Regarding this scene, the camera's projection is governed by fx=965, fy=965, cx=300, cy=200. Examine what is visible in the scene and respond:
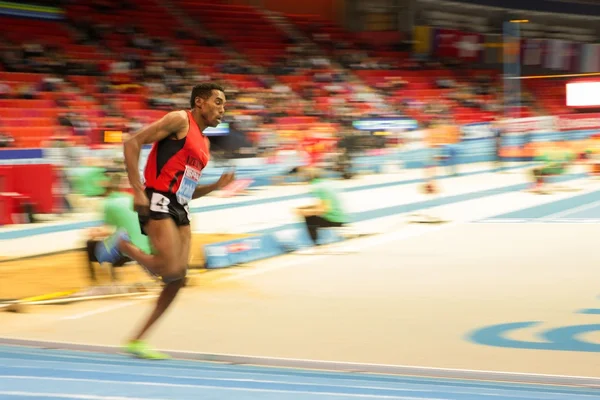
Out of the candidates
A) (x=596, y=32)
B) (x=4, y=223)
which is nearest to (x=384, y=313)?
(x=4, y=223)

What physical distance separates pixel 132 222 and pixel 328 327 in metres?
2.46

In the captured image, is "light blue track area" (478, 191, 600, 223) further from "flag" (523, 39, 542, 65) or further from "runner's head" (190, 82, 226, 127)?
"flag" (523, 39, 542, 65)

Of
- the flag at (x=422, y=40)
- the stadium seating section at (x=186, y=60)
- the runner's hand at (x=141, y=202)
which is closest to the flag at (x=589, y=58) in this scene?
the stadium seating section at (x=186, y=60)

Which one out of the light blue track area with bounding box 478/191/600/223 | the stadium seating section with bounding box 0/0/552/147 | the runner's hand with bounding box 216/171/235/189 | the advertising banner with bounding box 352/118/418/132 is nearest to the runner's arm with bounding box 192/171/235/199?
the runner's hand with bounding box 216/171/235/189

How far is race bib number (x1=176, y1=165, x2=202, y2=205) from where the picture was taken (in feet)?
18.3

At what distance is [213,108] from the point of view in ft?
18.3

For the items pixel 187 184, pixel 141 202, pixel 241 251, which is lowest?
pixel 141 202

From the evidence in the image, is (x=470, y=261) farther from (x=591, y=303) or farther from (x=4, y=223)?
(x=4, y=223)

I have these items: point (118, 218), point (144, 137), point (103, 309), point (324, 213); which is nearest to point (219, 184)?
point (144, 137)

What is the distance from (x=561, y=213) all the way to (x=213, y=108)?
38.1ft

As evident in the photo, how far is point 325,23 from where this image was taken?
3919 cm

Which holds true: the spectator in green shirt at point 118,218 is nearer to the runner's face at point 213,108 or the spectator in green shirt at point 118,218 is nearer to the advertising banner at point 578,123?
the runner's face at point 213,108

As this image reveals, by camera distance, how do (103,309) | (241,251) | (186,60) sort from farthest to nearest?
(186,60) < (241,251) < (103,309)

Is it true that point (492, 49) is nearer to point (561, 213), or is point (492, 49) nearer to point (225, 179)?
point (561, 213)
